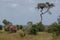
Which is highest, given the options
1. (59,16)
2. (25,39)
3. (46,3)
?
(46,3)

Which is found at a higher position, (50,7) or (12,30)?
(50,7)

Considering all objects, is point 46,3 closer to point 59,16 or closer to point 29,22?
point 29,22

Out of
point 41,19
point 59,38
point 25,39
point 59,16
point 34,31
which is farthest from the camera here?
point 41,19

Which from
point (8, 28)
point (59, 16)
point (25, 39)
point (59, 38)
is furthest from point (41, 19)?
point (59, 38)

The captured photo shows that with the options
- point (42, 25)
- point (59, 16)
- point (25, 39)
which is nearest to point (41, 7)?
point (42, 25)

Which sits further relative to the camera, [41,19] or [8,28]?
[41,19]

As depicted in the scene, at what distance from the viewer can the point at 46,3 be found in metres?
46.9

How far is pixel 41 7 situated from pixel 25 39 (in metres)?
20.8

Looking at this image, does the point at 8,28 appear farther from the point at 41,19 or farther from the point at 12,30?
the point at 41,19

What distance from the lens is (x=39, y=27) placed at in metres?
41.0

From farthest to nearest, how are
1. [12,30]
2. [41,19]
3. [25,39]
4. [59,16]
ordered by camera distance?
[41,19] → [12,30] → [59,16] → [25,39]

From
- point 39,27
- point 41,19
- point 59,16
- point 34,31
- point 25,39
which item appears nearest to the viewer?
point 25,39

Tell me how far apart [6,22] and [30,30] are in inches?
690

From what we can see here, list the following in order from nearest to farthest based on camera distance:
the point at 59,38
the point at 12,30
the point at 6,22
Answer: the point at 59,38
the point at 12,30
the point at 6,22
